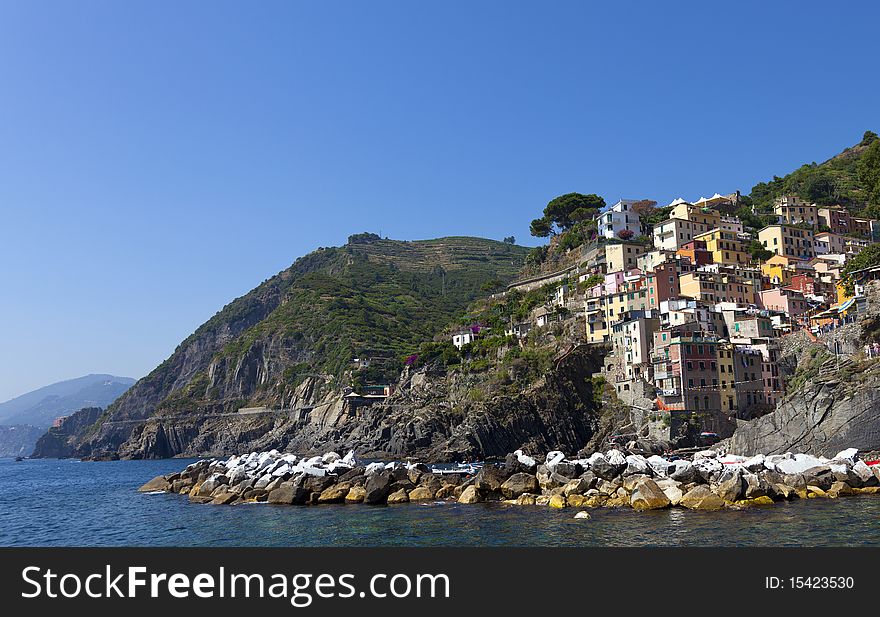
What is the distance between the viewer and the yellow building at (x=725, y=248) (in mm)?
92562

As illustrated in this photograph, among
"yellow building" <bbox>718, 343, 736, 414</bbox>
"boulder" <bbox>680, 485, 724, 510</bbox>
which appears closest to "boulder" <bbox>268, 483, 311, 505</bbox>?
"boulder" <bbox>680, 485, 724, 510</bbox>

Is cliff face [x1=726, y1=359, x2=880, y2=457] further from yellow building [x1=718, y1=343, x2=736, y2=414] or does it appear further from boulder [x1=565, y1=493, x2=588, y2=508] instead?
boulder [x1=565, y1=493, x2=588, y2=508]

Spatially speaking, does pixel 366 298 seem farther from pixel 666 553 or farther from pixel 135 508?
pixel 666 553

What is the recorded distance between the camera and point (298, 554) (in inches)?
589

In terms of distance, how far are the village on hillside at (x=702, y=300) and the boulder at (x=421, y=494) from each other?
3227cm

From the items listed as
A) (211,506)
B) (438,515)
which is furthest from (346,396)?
(438,515)

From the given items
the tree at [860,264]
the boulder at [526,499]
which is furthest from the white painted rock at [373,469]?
the tree at [860,264]

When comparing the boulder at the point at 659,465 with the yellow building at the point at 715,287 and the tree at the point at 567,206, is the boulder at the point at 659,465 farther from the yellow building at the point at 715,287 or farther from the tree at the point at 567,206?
the tree at the point at 567,206

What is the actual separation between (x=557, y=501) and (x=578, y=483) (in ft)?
7.05

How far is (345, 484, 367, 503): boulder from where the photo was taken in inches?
1766

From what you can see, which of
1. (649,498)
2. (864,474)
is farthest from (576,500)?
(864,474)

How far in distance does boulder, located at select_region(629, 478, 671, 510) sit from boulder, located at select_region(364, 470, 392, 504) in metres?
14.4

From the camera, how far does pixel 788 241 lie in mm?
97875

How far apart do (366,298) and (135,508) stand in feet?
418
